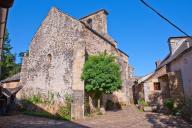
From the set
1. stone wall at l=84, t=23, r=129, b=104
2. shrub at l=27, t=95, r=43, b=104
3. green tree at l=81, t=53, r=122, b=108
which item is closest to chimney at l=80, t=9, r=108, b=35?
stone wall at l=84, t=23, r=129, b=104

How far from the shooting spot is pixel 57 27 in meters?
20.9

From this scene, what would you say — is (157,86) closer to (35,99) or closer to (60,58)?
(60,58)

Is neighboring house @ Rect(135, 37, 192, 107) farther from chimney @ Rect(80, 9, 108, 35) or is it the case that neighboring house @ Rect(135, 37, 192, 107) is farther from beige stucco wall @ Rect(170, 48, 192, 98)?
chimney @ Rect(80, 9, 108, 35)

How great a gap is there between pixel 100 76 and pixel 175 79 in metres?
7.21

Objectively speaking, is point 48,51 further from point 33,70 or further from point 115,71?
point 115,71

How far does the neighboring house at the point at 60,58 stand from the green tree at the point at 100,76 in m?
0.61

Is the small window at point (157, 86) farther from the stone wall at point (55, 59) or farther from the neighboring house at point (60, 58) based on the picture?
the stone wall at point (55, 59)

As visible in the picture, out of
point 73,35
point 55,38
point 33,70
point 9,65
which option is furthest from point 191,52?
point 9,65

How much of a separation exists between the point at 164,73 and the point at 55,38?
38.3ft

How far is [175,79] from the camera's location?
1916cm

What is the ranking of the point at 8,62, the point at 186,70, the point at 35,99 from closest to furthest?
the point at 186,70
the point at 35,99
the point at 8,62

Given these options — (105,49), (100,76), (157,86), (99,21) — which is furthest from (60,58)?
(99,21)

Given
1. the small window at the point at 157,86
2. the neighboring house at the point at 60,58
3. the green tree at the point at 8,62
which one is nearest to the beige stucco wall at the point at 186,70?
the small window at the point at 157,86

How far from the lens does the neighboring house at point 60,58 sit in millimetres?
17578
